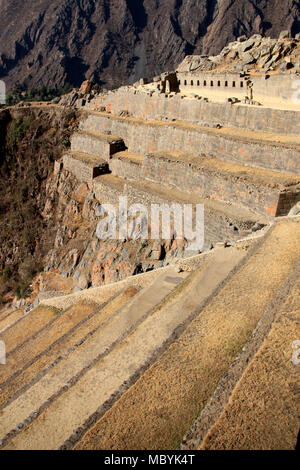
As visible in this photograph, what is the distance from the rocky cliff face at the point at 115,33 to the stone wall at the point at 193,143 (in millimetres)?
55591

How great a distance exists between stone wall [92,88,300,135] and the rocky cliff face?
5336 centimetres

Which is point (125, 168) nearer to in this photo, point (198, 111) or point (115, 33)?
point (198, 111)

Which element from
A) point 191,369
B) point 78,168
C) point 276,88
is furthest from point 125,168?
point 191,369

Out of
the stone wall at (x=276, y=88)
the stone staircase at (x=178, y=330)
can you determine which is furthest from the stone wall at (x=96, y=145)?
the stone wall at (x=276, y=88)

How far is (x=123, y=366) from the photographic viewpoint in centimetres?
825

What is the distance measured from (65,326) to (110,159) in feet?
35.5

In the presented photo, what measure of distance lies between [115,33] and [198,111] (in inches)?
2876

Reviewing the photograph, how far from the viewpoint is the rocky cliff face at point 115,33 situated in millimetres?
73250

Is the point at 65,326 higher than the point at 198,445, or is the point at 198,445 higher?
the point at 198,445

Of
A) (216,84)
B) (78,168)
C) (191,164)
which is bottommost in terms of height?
(78,168)

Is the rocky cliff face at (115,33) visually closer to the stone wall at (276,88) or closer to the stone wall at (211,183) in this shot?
the stone wall at (276,88)

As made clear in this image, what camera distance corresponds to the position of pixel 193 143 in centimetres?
1802
